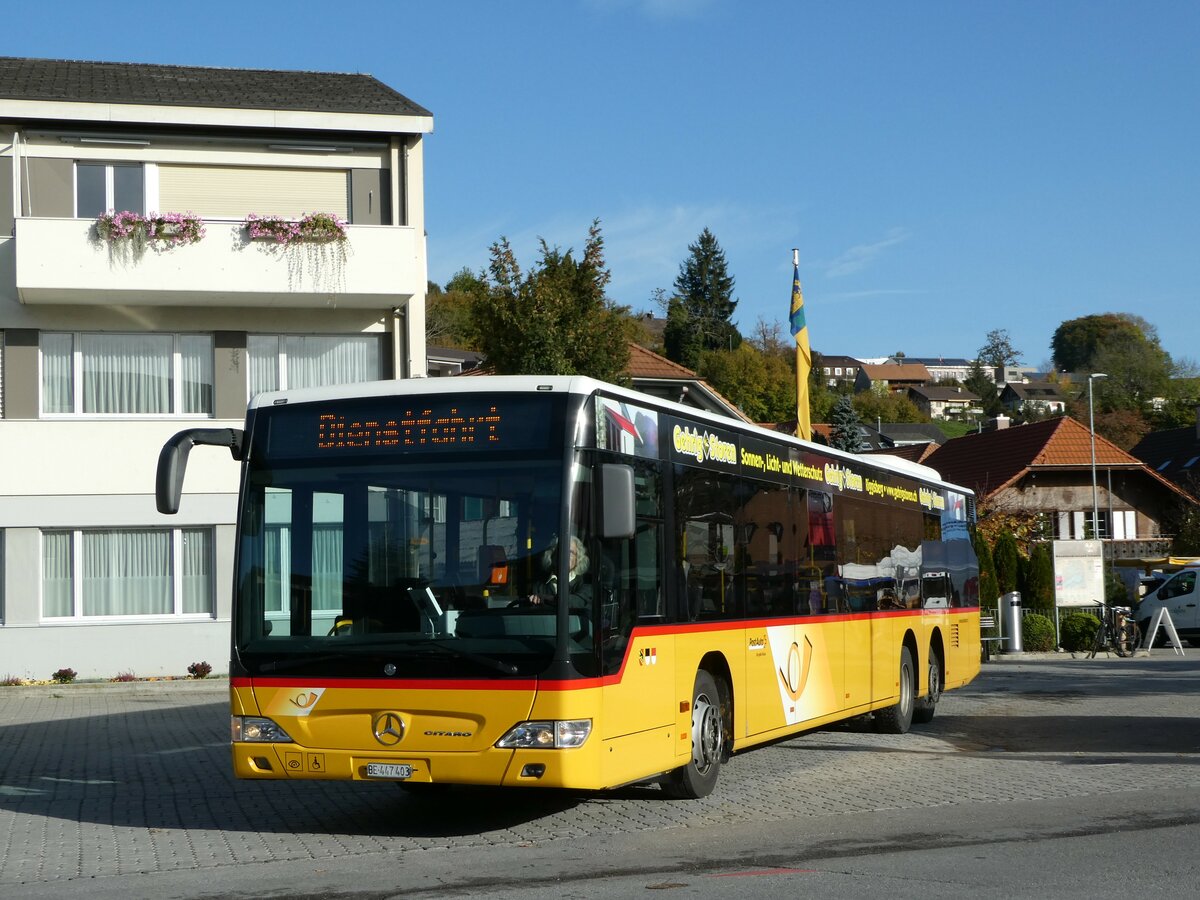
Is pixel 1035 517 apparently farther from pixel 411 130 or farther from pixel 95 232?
pixel 95 232

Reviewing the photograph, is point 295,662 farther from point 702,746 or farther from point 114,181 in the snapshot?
point 114,181

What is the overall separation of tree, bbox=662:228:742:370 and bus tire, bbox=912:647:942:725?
98.4m

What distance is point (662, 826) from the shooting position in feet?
32.9

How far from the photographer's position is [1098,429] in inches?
3856

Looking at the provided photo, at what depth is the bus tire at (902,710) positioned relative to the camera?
53.4 feet

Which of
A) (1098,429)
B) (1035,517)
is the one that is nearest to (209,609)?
(1035,517)

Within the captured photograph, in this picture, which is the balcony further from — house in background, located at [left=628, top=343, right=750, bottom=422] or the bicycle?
house in background, located at [left=628, top=343, right=750, bottom=422]

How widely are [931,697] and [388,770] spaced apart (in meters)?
9.81

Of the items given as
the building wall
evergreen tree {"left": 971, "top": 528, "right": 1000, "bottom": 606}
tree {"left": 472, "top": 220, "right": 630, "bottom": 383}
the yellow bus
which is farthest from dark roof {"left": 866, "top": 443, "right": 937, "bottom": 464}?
the yellow bus

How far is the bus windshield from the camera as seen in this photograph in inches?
361

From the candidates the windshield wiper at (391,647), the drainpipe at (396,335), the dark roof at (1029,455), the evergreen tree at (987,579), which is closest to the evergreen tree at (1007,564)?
the evergreen tree at (987,579)

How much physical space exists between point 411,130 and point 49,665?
11.1 m

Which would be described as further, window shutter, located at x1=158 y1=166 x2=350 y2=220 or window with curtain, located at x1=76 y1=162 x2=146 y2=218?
window shutter, located at x1=158 y1=166 x2=350 y2=220

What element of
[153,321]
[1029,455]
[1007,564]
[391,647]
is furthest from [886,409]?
[391,647]
